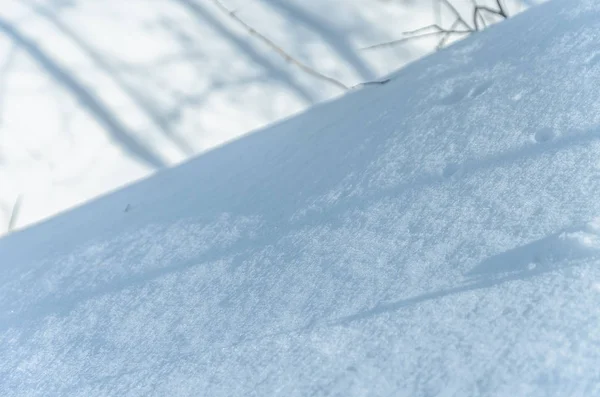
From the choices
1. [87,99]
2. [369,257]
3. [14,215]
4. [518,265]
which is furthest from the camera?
[87,99]

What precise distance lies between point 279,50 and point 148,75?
17.4 inches

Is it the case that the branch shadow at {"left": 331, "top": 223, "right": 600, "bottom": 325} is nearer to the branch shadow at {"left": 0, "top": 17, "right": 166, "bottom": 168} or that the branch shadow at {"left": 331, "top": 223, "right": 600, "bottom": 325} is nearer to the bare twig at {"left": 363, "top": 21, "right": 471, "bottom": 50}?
the branch shadow at {"left": 0, "top": 17, "right": 166, "bottom": 168}

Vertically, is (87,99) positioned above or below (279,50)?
above

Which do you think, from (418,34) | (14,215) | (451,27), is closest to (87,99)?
(14,215)

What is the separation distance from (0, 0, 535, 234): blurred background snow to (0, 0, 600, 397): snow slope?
287 millimetres

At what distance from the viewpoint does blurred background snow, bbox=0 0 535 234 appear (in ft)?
7.72

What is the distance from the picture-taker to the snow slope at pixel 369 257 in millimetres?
1051

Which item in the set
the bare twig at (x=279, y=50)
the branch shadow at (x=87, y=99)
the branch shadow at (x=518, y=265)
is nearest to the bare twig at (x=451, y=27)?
the bare twig at (x=279, y=50)

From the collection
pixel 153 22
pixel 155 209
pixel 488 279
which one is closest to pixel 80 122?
pixel 153 22

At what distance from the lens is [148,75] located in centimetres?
251

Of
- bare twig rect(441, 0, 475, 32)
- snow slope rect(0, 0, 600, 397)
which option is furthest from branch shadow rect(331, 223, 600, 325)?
bare twig rect(441, 0, 475, 32)

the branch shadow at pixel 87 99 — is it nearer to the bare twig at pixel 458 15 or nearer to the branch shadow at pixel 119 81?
the branch shadow at pixel 119 81

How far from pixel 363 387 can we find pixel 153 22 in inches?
72.5

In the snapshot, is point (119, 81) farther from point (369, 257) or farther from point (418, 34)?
point (369, 257)
